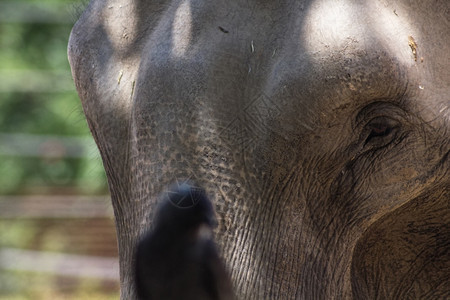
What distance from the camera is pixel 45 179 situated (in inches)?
388

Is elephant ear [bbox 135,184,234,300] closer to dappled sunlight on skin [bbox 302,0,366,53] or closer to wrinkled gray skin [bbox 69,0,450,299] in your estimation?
wrinkled gray skin [bbox 69,0,450,299]

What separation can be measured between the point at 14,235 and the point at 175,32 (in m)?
6.83

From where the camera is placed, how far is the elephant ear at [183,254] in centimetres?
179

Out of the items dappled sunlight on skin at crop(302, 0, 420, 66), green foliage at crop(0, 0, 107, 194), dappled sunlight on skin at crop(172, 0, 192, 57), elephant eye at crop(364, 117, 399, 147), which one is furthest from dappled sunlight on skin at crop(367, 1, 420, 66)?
green foliage at crop(0, 0, 107, 194)

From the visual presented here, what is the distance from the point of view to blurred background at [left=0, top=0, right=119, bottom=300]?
7.75 meters

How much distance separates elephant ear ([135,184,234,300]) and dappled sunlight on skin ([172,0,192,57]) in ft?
0.93

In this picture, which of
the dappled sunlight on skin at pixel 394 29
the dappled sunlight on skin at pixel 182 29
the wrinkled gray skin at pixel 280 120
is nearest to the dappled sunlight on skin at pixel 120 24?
the wrinkled gray skin at pixel 280 120

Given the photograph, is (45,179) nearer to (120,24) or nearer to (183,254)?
(120,24)

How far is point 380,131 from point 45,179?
8.27m

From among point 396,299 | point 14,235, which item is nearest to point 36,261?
point 14,235

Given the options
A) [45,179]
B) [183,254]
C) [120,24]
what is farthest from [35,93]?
[183,254]

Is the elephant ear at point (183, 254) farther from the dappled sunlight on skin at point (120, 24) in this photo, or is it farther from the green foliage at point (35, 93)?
the green foliage at point (35, 93)

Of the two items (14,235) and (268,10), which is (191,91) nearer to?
(268,10)

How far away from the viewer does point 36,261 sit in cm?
809
